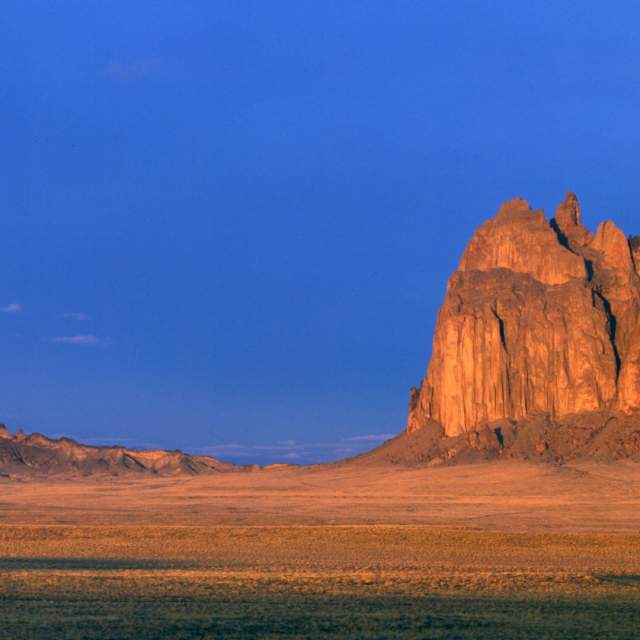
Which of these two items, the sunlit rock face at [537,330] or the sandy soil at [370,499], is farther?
the sunlit rock face at [537,330]

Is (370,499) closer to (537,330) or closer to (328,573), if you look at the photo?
(537,330)

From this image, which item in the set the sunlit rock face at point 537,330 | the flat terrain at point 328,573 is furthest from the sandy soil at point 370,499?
the sunlit rock face at point 537,330

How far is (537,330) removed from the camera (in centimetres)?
13962

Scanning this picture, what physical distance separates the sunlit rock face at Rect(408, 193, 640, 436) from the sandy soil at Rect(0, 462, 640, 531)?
1415 cm

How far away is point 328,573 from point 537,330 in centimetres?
10748

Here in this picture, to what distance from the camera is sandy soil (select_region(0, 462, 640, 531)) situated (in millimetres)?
79312

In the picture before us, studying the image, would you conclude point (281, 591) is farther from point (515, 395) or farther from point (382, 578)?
point (515, 395)

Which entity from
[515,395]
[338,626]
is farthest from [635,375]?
[338,626]

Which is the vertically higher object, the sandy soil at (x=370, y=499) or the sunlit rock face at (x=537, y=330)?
the sunlit rock face at (x=537, y=330)

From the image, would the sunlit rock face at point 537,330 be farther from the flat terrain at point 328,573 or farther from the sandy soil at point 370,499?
the flat terrain at point 328,573

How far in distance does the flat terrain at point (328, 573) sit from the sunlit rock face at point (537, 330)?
36779 millimetres

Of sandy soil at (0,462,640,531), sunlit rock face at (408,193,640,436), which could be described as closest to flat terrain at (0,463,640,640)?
sandy soil at (0,462,640,531)

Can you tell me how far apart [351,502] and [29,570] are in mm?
69632

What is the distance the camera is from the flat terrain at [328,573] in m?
24.5
